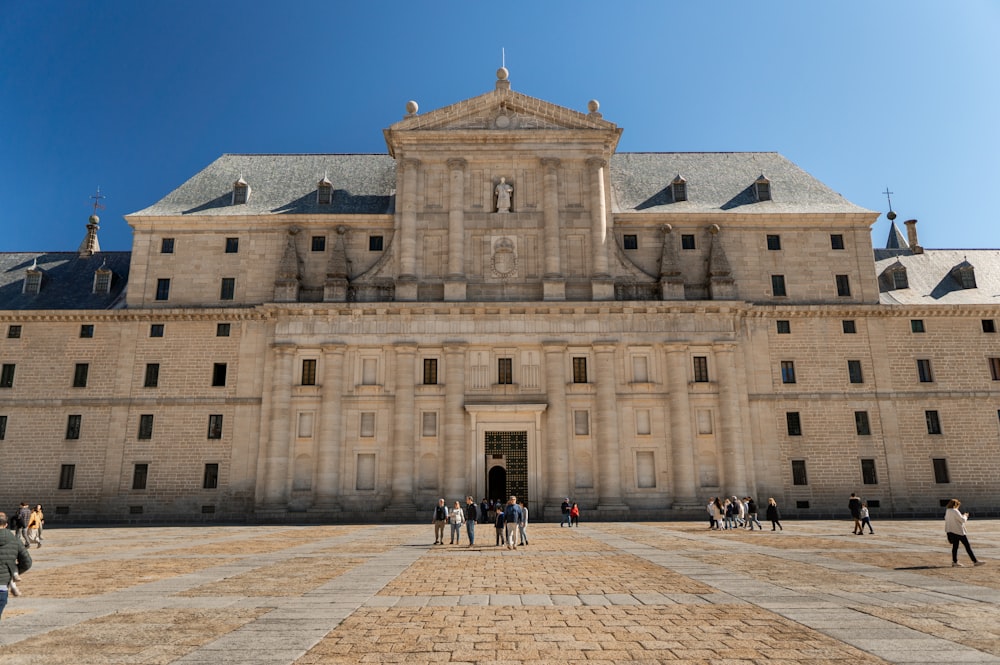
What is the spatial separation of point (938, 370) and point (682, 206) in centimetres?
1983

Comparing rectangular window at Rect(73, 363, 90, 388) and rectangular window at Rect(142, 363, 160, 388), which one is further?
rectangular window at Rect(73, 363, 90, 388)

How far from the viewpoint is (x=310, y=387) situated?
41.3 meters

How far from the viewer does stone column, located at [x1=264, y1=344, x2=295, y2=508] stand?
3994 cm

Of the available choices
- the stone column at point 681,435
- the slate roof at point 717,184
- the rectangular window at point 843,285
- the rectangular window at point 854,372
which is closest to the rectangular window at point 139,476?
the stone column at point 681,435

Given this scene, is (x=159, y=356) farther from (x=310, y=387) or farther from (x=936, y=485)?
(x=936, y=485)

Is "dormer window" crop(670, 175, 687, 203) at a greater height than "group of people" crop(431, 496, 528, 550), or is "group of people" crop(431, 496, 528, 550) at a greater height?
"dormer window" crop(670, 175, 687, 203)

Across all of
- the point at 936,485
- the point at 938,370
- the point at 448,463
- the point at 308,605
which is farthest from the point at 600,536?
the point at 938,370

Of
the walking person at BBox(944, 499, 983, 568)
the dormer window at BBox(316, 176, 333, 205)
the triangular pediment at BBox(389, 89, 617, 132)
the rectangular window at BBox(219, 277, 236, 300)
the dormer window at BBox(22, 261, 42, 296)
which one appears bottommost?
the walking person at BBox(944, 499, 983, 568)

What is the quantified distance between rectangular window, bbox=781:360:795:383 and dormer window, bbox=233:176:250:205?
128ft

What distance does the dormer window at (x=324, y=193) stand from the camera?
4753 cm

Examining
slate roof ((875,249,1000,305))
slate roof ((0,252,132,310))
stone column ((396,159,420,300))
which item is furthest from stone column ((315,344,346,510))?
slate roof ((875,249,1000,305))

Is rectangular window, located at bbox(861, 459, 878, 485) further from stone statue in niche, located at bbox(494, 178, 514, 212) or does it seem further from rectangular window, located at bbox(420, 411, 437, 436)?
stone statue in niche, located at bbox(494, 178, 514, 212)

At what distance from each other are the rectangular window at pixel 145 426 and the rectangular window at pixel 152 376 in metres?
1.96

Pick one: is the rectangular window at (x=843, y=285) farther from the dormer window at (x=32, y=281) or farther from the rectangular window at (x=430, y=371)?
the dormer window at (x=32, y=281)
